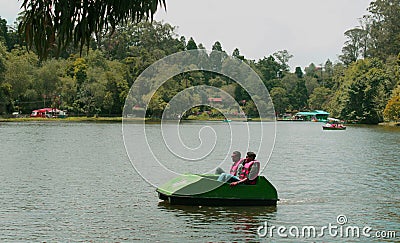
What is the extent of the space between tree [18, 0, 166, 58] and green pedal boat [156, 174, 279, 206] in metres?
10.2

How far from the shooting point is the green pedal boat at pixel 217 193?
16750 millimetres

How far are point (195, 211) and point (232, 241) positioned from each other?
327 centimetres

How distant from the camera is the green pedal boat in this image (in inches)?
659

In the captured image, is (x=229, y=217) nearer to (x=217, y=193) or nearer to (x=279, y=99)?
(x=217, y=193)

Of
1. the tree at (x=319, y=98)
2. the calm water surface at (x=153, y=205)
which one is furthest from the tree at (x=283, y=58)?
the calm water surface at (x=153, y=205)

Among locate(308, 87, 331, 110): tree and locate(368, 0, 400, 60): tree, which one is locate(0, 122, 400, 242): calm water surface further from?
locate(308, 87, 331, 110): tree

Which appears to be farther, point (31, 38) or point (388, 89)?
point (388, 89)

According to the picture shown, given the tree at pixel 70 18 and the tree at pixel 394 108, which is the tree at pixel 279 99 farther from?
the tree at pixel 70 18

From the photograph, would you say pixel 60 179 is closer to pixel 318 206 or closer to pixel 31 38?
pixel 318 206

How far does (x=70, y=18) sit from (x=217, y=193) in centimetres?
1073

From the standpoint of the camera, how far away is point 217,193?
1675 centimetres

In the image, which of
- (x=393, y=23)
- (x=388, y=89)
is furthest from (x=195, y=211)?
(x=393, y=23)

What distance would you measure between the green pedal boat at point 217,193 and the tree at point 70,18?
403 inches

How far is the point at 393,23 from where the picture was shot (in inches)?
4444
